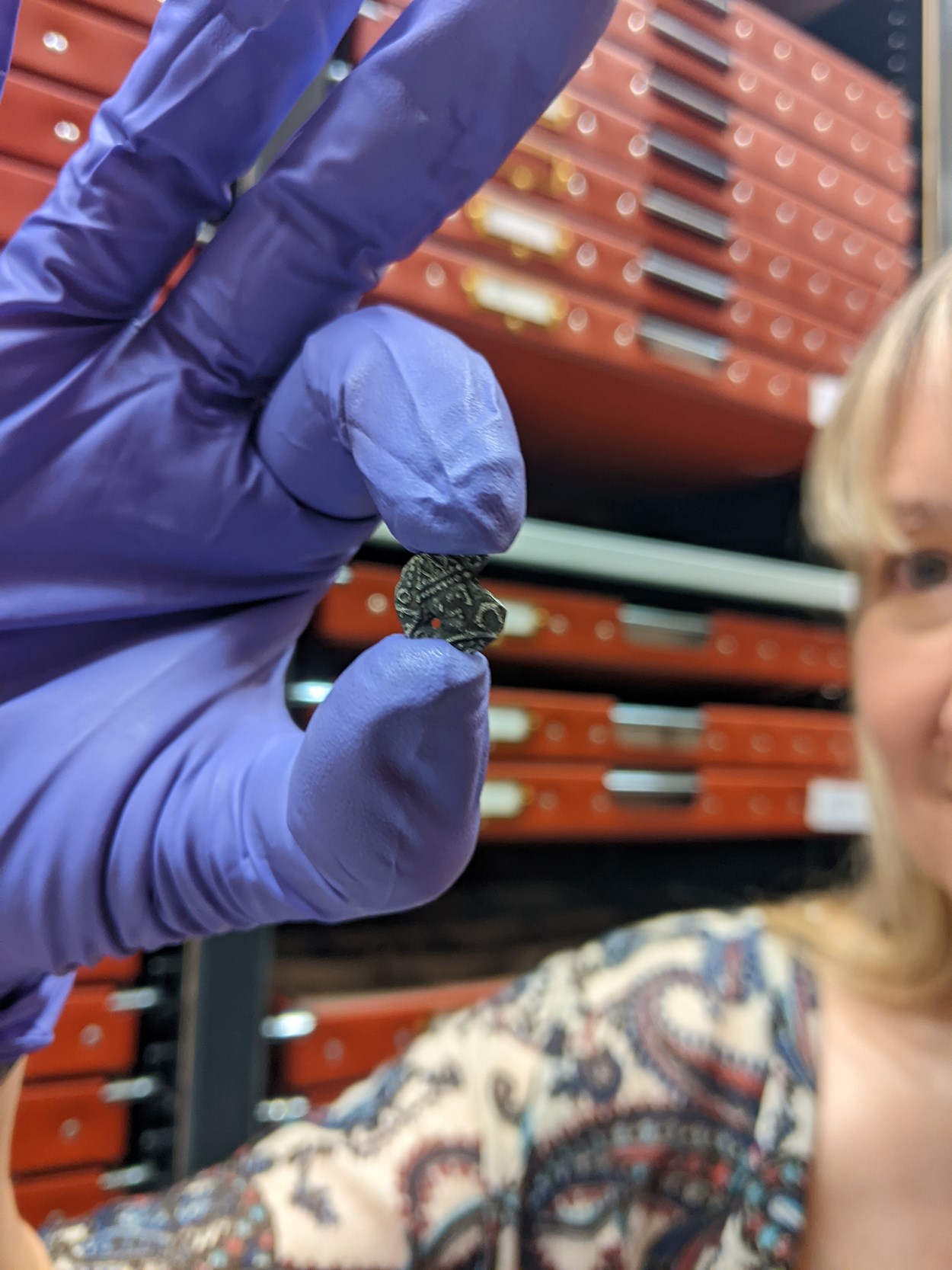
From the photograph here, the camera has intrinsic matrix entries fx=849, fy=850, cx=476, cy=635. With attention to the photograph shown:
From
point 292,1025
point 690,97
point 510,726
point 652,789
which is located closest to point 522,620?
point 510,726

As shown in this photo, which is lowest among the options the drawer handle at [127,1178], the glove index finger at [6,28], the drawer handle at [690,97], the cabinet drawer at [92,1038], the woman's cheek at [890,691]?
the drawer handle at [127,1178]

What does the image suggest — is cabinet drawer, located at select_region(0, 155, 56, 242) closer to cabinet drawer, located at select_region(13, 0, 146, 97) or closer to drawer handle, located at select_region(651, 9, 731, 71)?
cabinet drawer, located at select_region(13, 0, 146, 97)

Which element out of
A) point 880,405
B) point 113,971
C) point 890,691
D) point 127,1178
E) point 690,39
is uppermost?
point 690,39

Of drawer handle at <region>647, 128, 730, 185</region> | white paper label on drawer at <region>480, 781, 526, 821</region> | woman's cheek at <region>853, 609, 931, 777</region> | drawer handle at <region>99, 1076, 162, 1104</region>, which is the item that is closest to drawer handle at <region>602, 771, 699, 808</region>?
white paper label on drawer at <region>480, 781, 526, 821</region>

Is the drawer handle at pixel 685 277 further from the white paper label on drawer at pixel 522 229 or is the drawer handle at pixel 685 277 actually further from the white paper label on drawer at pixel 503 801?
the white paper label on drawer at pixel 503 801

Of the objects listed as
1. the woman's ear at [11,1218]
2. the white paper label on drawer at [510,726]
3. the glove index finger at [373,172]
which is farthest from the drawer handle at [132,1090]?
the glove index finger at [373,172]

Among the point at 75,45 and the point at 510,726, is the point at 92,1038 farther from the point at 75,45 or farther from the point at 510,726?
the point at 75,45
